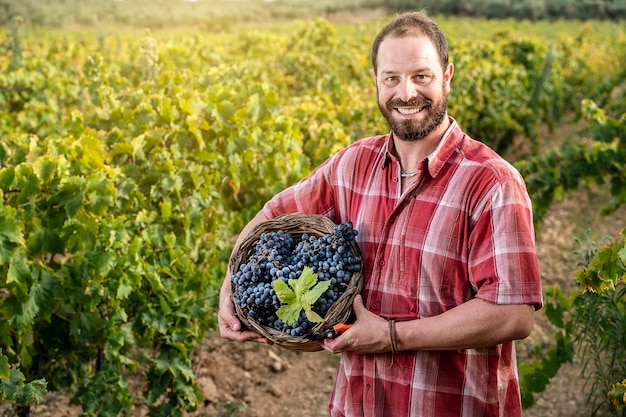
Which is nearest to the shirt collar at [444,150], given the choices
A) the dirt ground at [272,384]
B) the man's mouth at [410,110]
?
the man's mouth at [410,110]

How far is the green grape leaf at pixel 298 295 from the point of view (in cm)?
207

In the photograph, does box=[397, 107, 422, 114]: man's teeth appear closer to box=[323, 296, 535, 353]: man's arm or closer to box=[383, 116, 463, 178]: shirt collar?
box=[383, 116, 463, 178]: shirt collar

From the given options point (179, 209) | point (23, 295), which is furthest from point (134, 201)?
point (23, 295)

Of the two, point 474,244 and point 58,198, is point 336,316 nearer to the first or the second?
point 474,244

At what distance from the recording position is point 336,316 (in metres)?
2.13

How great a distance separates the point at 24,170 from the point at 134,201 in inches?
33.3

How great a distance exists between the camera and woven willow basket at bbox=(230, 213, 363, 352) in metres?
2.13

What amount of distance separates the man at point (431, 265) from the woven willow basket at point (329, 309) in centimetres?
5

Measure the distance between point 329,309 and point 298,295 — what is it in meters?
0.14

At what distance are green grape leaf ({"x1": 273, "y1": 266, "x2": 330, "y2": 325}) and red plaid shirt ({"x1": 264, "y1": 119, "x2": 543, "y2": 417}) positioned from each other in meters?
0.25

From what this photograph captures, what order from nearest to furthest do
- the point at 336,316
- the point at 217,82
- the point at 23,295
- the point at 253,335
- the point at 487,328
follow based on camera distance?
the point at 487,328 < the point at 336,316 < the point at 253,335 < the point at 23,295 < the point at 217,82

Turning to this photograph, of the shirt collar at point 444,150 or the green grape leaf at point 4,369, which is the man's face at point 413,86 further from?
the green grape leaf at point 4,369

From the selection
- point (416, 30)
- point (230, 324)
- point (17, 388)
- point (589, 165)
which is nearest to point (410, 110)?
point (416, 30)

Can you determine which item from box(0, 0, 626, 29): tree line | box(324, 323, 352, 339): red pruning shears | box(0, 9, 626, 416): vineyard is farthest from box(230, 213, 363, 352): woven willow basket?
box(0, 0, 626, 29): tree line
